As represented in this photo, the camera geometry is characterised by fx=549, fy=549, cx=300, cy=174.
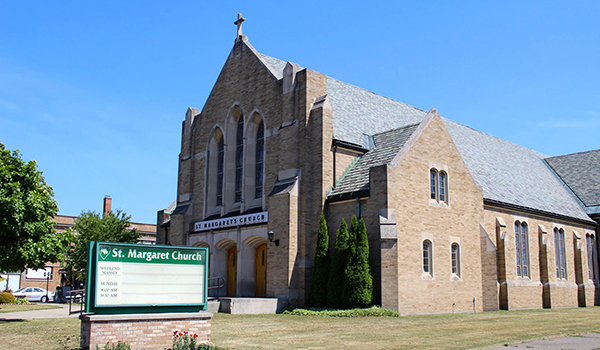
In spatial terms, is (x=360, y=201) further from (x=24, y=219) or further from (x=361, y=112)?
(x=24, y=219)

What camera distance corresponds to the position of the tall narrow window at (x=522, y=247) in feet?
99.9

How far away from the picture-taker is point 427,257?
24.0 meters

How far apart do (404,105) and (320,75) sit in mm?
9608

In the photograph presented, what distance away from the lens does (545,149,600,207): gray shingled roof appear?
128 feet

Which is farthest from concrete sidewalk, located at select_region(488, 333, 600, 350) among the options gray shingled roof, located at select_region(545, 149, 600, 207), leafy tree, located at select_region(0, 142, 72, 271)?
gray shingled roof, located at select_region(545, 149, 600, 207)

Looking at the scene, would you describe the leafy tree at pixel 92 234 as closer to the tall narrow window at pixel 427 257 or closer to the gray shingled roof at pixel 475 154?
the gray shingled roof at pixel 475 154

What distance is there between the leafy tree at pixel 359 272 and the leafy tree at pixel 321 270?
1.39 meters

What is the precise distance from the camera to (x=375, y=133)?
2844 cm

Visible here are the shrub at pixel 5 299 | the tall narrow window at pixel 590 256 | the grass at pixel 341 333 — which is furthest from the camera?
the tall narrow window at pixel 590 256

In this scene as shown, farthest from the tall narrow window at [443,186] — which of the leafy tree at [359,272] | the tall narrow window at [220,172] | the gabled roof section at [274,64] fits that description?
the tall narrow window at [220,172]

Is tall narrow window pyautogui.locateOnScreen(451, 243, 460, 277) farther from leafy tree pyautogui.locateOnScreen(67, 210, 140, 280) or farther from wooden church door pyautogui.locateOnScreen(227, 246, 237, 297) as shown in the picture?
leafy tree pyautogui.locateOnScreen(67, 210, 140, 280)

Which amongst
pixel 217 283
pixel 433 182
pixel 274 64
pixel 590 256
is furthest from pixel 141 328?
pixel 590 256

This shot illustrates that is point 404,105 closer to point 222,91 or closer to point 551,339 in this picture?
point 222,91

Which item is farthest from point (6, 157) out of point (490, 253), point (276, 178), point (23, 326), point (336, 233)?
→ point (490, 253)
